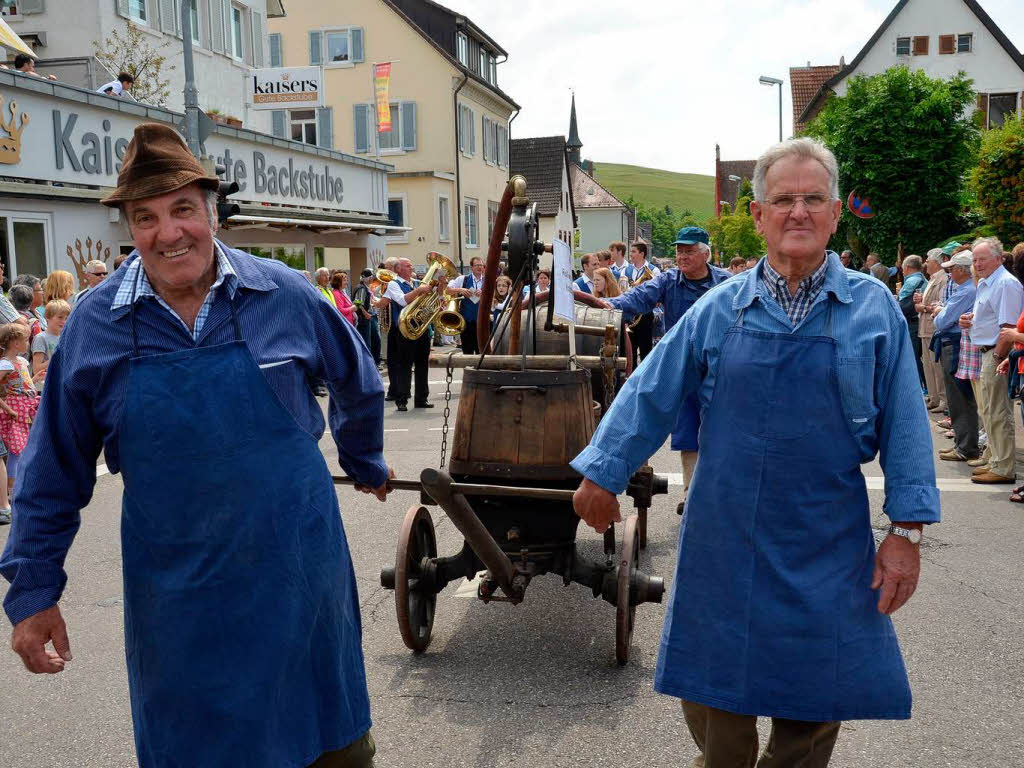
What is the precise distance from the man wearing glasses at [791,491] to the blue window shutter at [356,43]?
123 feet

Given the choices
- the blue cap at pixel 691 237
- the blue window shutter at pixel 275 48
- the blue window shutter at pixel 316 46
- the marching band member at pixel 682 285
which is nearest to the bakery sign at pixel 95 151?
the marching band member at pixel 682 285

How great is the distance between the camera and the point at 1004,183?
1659cm

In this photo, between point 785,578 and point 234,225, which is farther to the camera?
point 234,225

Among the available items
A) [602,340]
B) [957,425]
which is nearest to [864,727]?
[602,340]

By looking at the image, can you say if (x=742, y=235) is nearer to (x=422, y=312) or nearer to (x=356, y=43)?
(x=356, y=43)

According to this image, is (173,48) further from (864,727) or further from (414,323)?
(864,727)

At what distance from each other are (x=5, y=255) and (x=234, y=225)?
680 cm

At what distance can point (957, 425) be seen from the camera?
33.9 feet

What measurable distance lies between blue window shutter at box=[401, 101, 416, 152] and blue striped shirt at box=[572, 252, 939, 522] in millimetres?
36880

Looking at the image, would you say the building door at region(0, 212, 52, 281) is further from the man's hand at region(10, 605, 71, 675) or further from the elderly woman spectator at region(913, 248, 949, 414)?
the man's hand at region(10, 605, 71, 675)

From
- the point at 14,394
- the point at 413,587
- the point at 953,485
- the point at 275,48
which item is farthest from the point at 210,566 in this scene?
the point at 275,48

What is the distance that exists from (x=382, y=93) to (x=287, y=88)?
30.5 feet

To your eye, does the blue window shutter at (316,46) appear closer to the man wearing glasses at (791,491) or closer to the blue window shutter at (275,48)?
the blue window shutter at (275,48)

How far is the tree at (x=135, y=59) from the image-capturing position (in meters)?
20.0
